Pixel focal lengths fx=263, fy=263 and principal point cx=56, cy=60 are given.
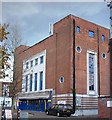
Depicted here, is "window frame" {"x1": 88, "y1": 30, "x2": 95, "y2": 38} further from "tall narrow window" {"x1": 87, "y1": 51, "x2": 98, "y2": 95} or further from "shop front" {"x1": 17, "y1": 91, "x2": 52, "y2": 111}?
"shop front" {"x1": 17, "y1": 91, "x2": 52, "y2": 111}

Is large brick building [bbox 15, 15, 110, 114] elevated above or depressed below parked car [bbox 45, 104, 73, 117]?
above

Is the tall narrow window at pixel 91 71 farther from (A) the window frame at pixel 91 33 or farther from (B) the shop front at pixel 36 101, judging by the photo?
(B) the shop front at pixel 36 101

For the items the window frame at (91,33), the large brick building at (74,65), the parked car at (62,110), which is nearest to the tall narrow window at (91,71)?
the large brick building at (74,65)

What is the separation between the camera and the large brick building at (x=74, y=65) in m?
39.5

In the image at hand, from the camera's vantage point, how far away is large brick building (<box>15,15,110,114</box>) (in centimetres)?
3950

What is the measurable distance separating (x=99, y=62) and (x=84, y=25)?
21.9 ft

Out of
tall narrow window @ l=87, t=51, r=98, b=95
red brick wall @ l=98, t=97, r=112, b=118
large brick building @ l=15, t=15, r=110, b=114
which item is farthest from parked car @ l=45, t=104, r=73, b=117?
tall narrow window @ l=87, t=51, r=98, b=95

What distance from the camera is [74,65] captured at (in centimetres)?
3941

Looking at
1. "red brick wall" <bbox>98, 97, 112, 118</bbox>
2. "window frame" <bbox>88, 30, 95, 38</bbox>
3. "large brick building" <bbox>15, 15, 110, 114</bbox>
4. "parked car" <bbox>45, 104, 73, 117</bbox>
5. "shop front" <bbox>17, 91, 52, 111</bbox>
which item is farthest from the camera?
"shop front" <bbox>17, 91, 52, 111</bbox>

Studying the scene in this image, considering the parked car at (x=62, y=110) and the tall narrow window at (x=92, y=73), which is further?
the tall narrow window at (x=92, y=73)

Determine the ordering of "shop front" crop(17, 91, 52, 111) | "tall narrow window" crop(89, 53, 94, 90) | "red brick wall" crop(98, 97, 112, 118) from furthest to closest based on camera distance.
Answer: "shop front" crop(17, 91, 52, 111), "tall narrow window" crop(89, 53, 94, 90), "red brick wall" crop(98, 97, 112, 118)

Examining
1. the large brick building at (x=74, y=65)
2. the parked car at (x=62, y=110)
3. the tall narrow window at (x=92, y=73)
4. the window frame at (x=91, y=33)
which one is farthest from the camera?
the window frame at (x=91, y=33)

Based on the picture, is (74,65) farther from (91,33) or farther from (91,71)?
(91,33)

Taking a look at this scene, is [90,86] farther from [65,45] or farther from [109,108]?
[109,108]
